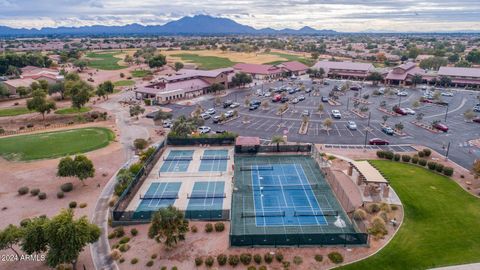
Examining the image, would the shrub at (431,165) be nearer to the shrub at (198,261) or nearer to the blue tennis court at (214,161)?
the blue tennis court at (214,161)

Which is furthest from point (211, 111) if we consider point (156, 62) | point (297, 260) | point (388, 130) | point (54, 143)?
point (156, 62)

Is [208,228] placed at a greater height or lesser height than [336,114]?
lesser

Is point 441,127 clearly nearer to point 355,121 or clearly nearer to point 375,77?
point 355,121

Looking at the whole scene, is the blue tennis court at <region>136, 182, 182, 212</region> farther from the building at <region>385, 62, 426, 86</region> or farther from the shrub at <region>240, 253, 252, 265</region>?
the building at <region>385, 62, 426, 86</region>

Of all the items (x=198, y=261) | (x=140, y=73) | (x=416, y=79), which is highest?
(x=416, y=79)

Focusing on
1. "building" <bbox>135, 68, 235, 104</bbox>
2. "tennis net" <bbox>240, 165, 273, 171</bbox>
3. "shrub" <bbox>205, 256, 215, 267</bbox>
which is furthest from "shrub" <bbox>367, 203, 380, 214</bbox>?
"building" <bbox>135, 68, 235, 104</bbox>

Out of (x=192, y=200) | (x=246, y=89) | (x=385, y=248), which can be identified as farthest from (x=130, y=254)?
(x=246, y=89)

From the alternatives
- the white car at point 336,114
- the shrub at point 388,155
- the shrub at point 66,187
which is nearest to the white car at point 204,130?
the shrub at point 66,187

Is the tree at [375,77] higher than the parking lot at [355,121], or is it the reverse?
the tree at [375,77]
